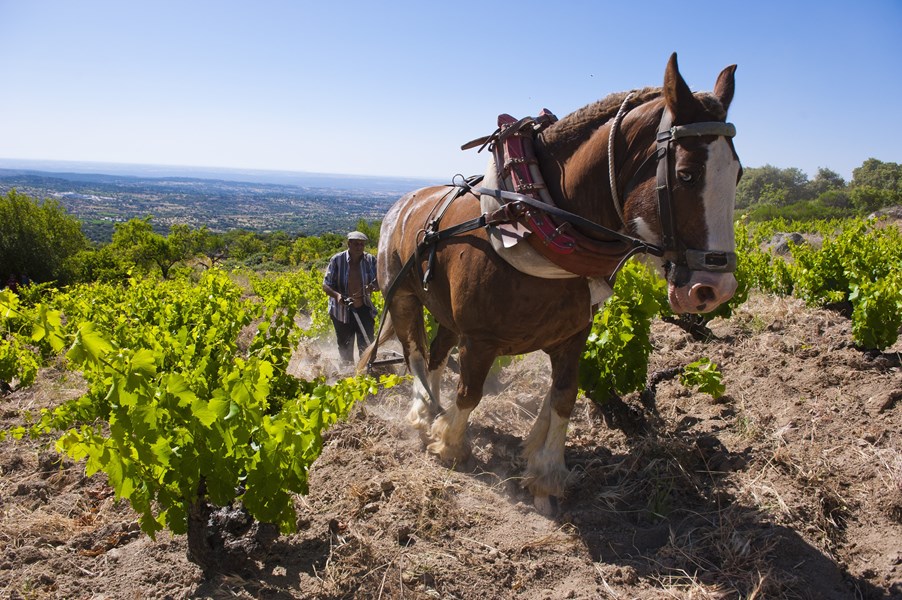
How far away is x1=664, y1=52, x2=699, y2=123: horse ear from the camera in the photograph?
1.94 metres

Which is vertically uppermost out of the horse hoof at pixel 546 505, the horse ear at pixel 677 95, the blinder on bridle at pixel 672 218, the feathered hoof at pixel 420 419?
the horse ear at pixel 677 95

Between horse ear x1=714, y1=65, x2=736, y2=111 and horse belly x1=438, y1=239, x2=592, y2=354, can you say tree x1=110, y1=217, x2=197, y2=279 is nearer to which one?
horse belly x1=438, y1=239, x2=592, y2=354

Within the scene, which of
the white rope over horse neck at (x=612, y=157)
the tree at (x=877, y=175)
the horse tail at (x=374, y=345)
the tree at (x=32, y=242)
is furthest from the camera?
the tree at (x=877, y=175)

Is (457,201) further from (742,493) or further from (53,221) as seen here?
(53,221)

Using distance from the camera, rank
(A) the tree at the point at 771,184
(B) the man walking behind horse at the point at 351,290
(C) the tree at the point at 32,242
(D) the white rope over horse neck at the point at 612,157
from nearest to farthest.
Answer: (D) the white rope over horse neck at the point at 612,157 → (B) the man walking behind horse at the point at 351,290 → (C) the tree at the point at 32,242 → (A) the tree at the point at 771,184

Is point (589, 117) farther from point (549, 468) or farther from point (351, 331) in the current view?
point (351, 331)

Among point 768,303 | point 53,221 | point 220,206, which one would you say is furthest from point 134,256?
point 220,206

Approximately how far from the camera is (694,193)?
6.48 feet

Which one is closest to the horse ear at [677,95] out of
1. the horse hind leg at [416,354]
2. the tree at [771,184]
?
the horse hind leg at [416,354]

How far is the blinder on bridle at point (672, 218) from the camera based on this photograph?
1.94 m

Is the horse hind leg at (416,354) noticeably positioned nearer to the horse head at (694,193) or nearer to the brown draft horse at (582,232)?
Result: the brown draft horse at (582,232)

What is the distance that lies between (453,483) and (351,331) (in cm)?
367

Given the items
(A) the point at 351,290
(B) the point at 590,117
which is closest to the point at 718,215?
(B) the point at 590,117

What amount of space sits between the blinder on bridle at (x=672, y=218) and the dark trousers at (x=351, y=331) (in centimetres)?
464
